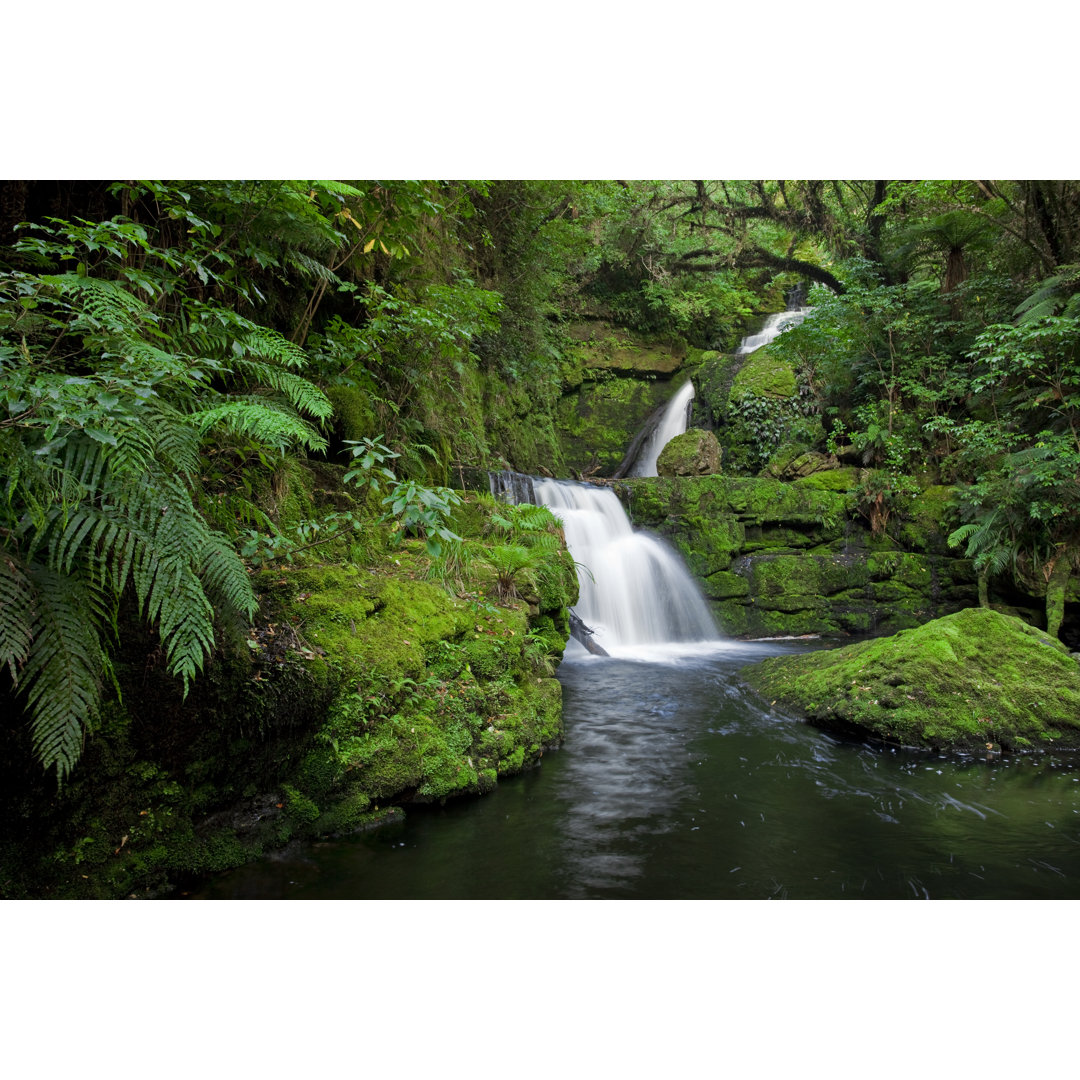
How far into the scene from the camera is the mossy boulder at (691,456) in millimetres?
12469

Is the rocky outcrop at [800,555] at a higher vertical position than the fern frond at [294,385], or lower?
lower

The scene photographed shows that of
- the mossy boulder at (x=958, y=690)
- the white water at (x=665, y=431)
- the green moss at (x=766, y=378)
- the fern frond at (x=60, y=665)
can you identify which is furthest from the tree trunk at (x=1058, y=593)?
the fern frond at (x=60, y=665)

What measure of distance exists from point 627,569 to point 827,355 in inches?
256

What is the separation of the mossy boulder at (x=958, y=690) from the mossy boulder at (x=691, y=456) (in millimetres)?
7226

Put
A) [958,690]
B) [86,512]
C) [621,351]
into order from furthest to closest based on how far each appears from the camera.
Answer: [621,351] → [958,690] → [86,512]

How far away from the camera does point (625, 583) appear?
981cm

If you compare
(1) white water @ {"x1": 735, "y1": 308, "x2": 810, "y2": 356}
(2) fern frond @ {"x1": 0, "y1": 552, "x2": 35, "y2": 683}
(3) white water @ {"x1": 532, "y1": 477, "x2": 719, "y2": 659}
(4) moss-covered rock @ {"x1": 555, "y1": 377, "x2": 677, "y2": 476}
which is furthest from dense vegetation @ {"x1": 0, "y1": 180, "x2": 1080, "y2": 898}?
(3) white water @ {"x1": 532, "y1": 477, "x2": 719, "y2": 659}

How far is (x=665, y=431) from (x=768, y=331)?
5.12 m

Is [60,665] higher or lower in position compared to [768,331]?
lower

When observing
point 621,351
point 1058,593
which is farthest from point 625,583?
point 621,351

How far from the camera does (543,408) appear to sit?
13867mm

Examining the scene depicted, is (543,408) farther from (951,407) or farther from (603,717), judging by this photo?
(603,717)

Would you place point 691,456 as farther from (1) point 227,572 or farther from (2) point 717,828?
(1) point 227,572

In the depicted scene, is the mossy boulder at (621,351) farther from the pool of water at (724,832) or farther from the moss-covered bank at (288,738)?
the pool of water at (724,832)
